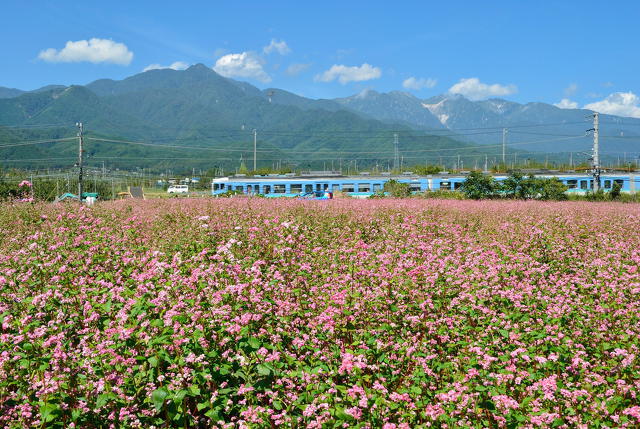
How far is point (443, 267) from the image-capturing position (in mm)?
5891

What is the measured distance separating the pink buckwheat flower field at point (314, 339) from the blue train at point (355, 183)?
3881cm

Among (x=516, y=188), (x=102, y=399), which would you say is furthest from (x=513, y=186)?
(x=102, y=399)

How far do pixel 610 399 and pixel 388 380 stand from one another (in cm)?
156

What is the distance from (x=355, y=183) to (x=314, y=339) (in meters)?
44.0

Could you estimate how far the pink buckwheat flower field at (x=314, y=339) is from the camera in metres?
3.11

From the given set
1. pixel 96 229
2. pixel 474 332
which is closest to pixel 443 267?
pixel 474 332

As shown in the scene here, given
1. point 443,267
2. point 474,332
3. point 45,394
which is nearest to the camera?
point 45,394

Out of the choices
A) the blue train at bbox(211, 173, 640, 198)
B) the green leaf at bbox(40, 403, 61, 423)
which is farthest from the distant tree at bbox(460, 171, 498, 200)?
the green leaf at bbox(40, 403, 61, 423)

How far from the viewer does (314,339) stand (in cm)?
402

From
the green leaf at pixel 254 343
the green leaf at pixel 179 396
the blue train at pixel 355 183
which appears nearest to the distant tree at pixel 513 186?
the blue train at pixel 355 183

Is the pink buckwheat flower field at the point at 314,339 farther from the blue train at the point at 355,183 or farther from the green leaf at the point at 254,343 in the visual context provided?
the blue train at the point at 355,183

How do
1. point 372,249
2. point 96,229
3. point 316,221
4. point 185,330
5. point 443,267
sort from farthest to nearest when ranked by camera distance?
point 316,221
point 96,229
point 372,249
point 443,267
point 185,330

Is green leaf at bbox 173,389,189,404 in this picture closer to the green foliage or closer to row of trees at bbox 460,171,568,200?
row of trees at bbox 460,171,568,200

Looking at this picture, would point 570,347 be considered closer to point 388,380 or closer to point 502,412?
point 502,412
